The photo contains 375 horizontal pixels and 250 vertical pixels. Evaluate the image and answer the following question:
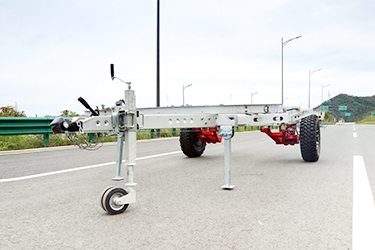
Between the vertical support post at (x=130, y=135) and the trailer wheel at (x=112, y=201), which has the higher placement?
the vertical support post at (x=130, y=135)

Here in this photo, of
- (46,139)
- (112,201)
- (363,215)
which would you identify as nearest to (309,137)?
(363,215)

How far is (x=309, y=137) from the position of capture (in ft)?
24.7

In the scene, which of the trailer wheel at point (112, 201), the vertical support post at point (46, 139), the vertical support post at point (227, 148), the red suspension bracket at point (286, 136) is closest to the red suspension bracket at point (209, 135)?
the red suspension bracket at point (286, 136)

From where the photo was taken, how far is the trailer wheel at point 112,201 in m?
3.75

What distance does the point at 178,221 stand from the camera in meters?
3.55

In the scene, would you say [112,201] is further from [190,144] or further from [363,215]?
[190,144]

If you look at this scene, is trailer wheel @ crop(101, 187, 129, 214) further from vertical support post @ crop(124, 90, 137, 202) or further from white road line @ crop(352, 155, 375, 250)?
white road line @ crop(352, 155, 375, 250)

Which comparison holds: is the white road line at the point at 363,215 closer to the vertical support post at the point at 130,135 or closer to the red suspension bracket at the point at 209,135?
the vertical support post at the point at 130,135

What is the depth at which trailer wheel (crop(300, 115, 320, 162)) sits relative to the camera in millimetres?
7500

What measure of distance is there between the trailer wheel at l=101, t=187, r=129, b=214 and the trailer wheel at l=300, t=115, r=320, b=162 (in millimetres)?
4851

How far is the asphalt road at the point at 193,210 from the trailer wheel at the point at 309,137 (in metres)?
0.81

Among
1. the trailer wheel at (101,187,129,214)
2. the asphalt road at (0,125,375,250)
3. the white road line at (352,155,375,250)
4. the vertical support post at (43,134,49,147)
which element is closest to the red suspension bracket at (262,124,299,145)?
the asphalt road at (0,125,375,250)

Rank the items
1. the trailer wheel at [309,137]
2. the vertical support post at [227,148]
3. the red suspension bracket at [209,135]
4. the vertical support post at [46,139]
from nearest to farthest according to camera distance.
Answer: the vertical support post at [227,148] → the trailer wheel at [309,137] → the red suspension bracket at [209,135] → the vertical support post at [46,139]

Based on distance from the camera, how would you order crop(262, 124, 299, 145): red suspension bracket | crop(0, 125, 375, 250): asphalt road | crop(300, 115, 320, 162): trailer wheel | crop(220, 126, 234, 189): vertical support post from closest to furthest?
crop(0, 125, 375, 250): asphalt road, crop(220, 126, 234, 189): vertical support post, crop(300, 115, 320, 162): trailer wheel, crop(262, 124, 299, 145): red suspension bracket
